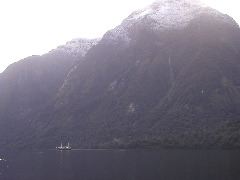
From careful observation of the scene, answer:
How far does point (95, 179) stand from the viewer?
134500 millimetres

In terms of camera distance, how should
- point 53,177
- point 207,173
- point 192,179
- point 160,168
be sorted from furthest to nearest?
point 160,168 → point 53,177 → point 207,173 → point 192,179

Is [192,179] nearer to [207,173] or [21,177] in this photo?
[207,173]

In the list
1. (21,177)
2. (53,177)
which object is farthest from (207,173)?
(21,177)

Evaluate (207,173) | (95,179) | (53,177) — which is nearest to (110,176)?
(95,179)

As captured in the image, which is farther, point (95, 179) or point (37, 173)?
point (37, 173)

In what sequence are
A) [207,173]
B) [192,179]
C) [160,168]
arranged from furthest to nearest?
[160,168] < [207,173] < [192,179]

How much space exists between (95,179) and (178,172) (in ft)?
70.6

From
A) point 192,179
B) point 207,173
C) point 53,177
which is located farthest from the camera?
point 53,177

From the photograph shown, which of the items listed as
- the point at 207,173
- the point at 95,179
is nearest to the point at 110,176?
the point at 95,179

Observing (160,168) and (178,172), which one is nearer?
(178,172)

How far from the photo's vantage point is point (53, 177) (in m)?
144

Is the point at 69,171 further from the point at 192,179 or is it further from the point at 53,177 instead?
the point at 192,179

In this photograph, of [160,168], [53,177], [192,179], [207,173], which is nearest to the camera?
[192,179]

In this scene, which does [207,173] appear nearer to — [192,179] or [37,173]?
[192,179]
